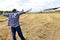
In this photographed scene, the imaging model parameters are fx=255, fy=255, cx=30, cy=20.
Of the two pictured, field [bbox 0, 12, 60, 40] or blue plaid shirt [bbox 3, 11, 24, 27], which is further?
field [bbox 0, 12, 60, 40]

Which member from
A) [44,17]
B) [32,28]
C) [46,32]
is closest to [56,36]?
[46,32]

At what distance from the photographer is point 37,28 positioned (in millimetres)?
15609

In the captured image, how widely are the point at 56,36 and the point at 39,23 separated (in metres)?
1.83

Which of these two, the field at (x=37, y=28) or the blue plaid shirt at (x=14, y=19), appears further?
the field at (x=37, y=28)

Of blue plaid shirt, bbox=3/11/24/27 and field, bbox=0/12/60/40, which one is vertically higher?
blue plaid shirt, bbox=3/11/24/27

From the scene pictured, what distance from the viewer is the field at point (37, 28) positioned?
14852mm

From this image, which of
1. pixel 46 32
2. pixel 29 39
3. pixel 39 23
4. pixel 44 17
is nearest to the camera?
pixel 29 39

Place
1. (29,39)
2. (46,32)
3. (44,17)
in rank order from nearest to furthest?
(29,39) → (46,32) → (44,17)

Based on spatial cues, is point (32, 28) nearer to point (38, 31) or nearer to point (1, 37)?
point (38, 31)

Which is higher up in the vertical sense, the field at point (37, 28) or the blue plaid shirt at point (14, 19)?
the blue plaid shirt at point (14, 19)

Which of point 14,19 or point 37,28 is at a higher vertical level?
point 14,19

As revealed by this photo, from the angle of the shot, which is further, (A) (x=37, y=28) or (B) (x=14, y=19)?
(A) (x=37, y=28)

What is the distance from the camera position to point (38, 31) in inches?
603

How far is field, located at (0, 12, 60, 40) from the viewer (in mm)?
14852
